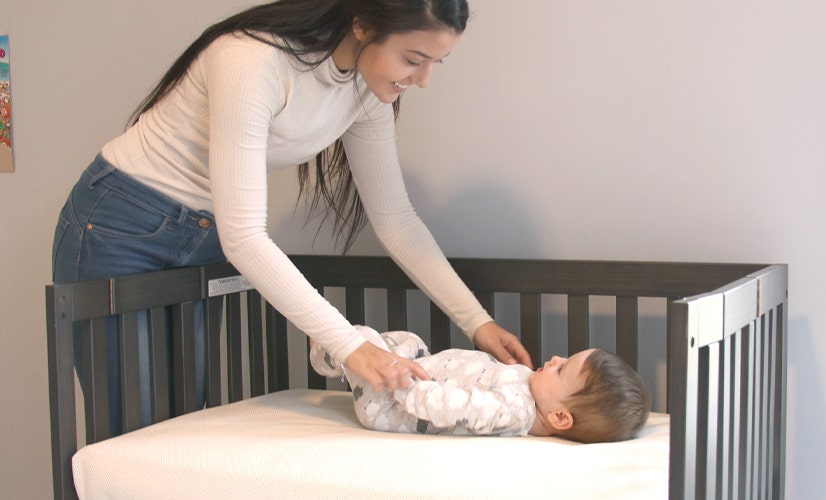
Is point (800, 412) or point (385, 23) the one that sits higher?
point (385, 23)

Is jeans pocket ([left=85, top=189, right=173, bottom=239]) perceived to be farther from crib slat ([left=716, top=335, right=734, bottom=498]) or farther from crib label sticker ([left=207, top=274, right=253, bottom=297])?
crib slat ([left=716, top=335, right=734, bottom=498])

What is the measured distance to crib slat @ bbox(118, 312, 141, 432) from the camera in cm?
138

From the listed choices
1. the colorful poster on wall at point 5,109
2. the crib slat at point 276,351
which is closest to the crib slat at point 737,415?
the crib slat at point 276,351

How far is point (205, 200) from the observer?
1.42 m

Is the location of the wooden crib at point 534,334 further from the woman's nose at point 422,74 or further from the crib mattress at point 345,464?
the woman's nose at point 422,74

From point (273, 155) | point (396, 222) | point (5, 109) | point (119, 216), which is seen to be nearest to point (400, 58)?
point (273, 155)

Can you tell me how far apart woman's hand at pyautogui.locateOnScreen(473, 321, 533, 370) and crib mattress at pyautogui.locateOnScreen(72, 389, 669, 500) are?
0.24 m

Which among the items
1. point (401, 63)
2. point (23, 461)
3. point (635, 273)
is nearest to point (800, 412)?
point (635, 273)

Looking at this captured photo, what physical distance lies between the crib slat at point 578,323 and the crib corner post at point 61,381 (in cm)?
82

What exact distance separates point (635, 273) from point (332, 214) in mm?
664

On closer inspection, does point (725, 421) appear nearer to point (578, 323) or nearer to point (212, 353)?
point (578, 323)

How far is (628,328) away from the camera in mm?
1521

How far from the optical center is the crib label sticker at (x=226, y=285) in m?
1.56

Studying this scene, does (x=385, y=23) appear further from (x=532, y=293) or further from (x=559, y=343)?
(x=559, y=343)
